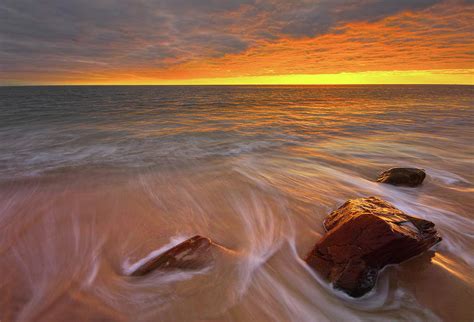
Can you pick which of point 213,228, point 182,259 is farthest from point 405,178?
point 182,259

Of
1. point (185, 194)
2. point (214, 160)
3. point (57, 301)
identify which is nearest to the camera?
point (57, 301)

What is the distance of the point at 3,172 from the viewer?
26.2 feet

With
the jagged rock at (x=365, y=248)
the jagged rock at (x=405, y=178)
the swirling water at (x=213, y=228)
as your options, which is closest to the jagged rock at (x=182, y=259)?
the swirling water at (x=213, y=228)

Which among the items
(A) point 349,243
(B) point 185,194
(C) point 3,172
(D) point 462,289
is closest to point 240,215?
(B) point 185,194

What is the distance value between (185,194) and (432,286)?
210 inches

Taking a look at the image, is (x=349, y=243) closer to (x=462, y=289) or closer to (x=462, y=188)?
(x=462, y=289)

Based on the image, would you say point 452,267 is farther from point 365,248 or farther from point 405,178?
point 405,178

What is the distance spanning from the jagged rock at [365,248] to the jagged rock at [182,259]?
1.73 m

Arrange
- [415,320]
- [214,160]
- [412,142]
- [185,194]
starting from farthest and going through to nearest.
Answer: [412,142] < [214,160] < [185,194] < [415,320]

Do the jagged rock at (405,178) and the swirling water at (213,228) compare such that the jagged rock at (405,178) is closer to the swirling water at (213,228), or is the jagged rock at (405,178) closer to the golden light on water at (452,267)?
A: the swirling water at (213,228)

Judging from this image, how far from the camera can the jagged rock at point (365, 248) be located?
3.24 metres

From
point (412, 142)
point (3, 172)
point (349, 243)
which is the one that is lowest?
point (412, 142)

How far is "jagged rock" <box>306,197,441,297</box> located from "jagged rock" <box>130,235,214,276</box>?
173 cm

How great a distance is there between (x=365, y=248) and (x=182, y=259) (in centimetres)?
272
